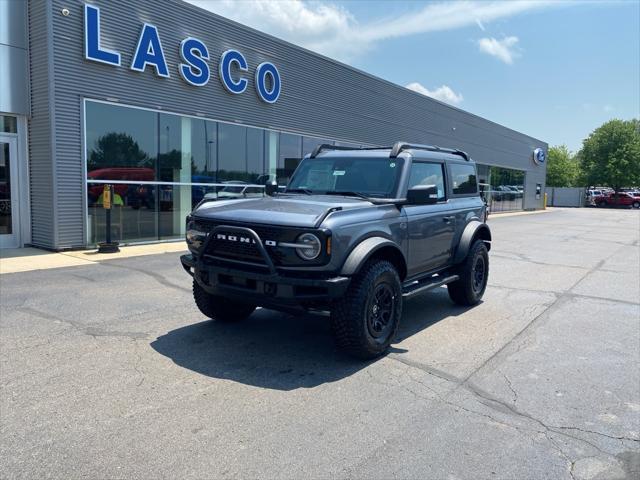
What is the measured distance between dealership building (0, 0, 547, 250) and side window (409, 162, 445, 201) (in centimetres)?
824

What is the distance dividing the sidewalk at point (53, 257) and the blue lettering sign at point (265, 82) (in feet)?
19.8

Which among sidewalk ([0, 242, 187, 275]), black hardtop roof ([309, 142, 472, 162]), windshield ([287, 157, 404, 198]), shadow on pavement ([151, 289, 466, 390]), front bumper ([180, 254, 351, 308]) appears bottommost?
shadow on pavement ([151, 289, 466, 390])

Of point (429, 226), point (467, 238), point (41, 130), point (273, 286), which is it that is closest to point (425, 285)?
point (429, 226)

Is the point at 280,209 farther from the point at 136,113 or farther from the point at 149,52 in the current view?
the point at 149,52

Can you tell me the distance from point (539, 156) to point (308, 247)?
45.6 meters

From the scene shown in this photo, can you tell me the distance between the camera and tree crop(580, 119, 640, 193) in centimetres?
5694

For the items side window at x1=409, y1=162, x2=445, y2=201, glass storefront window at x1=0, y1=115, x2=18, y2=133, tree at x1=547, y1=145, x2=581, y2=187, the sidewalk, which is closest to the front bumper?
side window at x1=409, y1=162, x2=445, y2=201

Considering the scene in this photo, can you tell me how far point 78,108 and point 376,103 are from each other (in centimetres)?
1388

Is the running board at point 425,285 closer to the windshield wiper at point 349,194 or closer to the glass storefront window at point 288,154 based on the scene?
the windshield wiper at point 349,194

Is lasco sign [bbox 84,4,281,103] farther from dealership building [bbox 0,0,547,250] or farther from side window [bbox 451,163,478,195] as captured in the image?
side window [bbox 451,163,478,195]

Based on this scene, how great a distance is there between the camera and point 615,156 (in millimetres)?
57688

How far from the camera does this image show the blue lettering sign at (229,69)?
1449 centimetres

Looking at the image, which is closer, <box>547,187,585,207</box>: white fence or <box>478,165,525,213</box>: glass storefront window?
<box>478,165,525,213</box>: glass storefront window

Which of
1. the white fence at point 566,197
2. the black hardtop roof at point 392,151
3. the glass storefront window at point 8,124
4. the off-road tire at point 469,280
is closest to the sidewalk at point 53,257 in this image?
the glass storefront window at point 8,124
